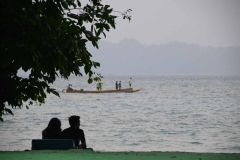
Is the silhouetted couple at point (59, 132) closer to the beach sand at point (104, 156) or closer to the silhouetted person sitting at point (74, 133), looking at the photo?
the silhouetted person sitting at point (74, 133)

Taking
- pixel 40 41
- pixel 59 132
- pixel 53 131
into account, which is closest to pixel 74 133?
pixel 59 132

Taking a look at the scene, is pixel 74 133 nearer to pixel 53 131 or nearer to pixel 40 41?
pixel 53 131

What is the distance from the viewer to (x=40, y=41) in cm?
843

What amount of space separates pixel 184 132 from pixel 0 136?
11463 mm

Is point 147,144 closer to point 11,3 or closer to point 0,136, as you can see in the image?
point 0,136

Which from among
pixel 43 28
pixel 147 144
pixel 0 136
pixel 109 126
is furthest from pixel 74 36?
pixel 109 126

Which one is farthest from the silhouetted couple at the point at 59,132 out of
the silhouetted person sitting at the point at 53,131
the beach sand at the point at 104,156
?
the beach sand at the point at 104,156

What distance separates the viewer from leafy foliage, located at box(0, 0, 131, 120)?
7.90 meters

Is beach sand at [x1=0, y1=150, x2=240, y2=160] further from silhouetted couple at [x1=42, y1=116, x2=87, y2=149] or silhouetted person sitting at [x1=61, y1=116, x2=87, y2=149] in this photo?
silhouetted person sitting at [x1=61, y1=116, x2=87, y2=149]

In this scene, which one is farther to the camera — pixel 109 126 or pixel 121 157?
pixel 109 126

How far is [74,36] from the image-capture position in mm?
9039

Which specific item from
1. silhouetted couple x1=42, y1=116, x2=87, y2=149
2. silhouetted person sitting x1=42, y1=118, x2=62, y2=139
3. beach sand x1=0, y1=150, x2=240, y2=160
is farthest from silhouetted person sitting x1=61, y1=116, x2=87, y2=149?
beach sand x1=0, y1=150, x2=240, y2=160

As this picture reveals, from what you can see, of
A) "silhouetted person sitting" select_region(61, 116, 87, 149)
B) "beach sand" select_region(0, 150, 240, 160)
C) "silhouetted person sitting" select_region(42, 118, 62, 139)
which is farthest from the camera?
"silhouetted person sitting" select_region(61, 116, 87, 149)

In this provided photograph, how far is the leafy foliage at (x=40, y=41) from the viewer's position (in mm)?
7898
